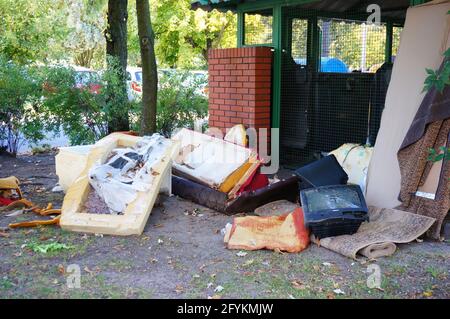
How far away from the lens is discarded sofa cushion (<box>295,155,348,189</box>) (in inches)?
220

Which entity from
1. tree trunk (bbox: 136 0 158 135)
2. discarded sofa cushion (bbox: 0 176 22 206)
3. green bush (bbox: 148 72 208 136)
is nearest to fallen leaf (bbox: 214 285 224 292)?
discarded sofa cushion (bbox: 0 176 22 206)

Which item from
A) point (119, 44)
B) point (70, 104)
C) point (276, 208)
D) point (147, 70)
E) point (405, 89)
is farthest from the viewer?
point (119, 44)

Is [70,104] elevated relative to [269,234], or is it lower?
elevated

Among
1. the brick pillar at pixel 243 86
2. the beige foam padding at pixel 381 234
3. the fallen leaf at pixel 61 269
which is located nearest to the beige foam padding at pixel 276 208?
the beige foam padding at pixel 381 234

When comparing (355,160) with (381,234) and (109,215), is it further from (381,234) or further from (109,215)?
(109,215)

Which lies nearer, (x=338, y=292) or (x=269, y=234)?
(x=338, y=292)

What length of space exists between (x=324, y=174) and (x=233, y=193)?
1010 millimetres

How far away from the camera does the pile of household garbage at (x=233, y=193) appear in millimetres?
4672

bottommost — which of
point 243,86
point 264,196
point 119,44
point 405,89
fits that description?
point 264,196

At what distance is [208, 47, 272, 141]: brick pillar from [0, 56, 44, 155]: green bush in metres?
3.22

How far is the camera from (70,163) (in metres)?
6.15

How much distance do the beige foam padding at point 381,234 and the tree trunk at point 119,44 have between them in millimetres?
5191

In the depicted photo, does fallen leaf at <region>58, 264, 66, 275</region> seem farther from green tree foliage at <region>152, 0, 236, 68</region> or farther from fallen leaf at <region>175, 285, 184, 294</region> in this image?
green tree foliage at <region>152, 0, 236, 68</region>

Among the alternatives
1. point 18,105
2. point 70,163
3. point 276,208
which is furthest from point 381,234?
point 18,105
